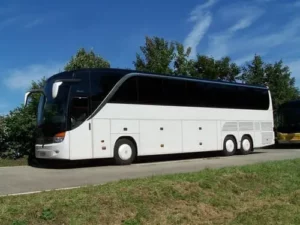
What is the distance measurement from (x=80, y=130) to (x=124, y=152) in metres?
2.13

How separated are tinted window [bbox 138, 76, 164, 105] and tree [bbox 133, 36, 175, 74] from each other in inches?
Result: 536

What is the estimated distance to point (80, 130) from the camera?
14773mm

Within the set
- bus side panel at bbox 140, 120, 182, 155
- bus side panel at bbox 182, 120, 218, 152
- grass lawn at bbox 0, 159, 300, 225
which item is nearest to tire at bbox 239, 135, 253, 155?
bus side panel at bbox 182, 120, 218, 152

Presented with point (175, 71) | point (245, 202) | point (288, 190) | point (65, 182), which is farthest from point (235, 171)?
point (175, 71)

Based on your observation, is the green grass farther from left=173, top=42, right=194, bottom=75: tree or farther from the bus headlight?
left=173, top=42, right=194, bottom=75: tree

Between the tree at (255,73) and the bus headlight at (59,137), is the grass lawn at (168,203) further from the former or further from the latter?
the tree at (255,73)

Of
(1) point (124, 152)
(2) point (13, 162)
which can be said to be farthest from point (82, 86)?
(2) point (13, 162)

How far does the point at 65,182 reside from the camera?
1098 centimetres

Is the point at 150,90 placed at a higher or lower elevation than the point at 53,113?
higher

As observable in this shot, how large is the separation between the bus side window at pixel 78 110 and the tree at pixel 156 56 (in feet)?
53.5

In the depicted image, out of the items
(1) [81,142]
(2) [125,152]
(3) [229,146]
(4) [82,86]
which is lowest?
(2) [125,152]

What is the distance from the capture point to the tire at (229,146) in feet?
68.0

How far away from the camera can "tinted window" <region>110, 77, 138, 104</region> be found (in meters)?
15.8

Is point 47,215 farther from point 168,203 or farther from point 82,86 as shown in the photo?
point 82,86
